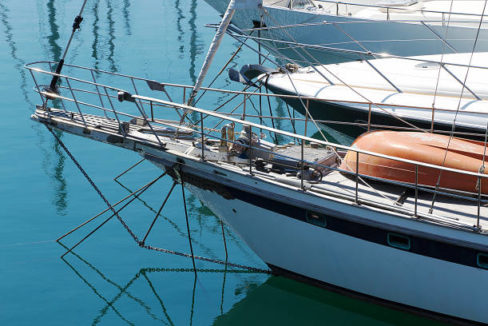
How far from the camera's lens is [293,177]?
9.68m

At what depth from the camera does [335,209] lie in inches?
360

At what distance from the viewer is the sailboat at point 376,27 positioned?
721 inches

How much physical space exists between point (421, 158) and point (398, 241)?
1.14m

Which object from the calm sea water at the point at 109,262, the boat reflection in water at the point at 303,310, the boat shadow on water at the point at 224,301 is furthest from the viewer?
the calm sea water at the point at 109,262

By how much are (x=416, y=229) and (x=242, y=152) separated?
8.86ft

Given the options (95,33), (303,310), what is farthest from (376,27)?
(95,33)

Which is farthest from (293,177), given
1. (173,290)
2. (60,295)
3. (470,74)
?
(470,74)

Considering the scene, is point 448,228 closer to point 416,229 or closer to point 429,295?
point 416,229

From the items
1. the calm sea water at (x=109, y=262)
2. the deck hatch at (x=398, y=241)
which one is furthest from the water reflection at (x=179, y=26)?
the deck hatch at (x=398, y=241)

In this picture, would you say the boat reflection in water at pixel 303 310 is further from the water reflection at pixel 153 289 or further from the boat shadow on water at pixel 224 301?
the water reflection at pixel 153 289

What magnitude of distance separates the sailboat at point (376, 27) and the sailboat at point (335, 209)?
8.09m

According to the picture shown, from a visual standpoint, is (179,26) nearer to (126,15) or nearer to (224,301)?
(126,15)

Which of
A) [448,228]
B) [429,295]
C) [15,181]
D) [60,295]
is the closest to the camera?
[448,228]

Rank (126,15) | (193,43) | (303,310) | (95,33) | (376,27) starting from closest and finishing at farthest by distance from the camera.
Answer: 1. (303,310)
2. (376,27)
3. (193,43)
4. (95,33)
5. (126,15)
